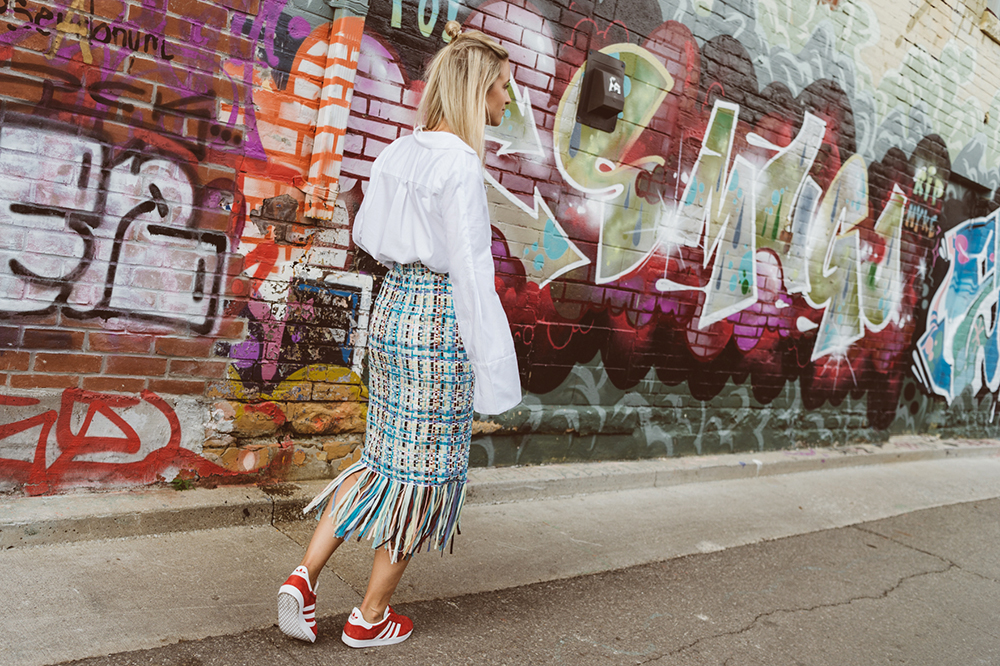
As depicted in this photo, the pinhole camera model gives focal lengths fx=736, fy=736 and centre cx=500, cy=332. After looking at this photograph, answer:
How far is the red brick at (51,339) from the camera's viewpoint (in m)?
3.02

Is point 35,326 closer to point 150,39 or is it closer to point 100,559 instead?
point 100,559

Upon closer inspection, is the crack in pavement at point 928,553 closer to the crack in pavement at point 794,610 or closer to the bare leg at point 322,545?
the crack in pavement at point 794,610

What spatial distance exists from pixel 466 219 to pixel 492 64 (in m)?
0.56

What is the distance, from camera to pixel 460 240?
225 cm

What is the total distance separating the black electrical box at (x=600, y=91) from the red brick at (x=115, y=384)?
303 cm

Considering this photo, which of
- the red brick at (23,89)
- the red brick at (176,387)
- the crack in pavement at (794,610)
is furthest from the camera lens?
the red brick at (176,387)

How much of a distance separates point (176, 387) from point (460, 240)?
1851 millimetres

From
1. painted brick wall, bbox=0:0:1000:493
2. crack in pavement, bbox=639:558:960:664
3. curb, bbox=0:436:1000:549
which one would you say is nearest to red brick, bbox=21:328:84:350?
painted brick wall, bbox=0:0:1000:493

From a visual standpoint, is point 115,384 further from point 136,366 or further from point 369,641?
point 369,641

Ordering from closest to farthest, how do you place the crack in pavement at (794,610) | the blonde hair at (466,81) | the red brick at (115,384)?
the blonde hair at (466,81) → the crack in pavement at (794,610) → the red brick at (115,384)

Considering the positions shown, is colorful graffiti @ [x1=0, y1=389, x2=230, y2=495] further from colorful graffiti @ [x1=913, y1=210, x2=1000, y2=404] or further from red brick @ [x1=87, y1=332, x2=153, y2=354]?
colorful graffiti @ [x1=913, y1=210, x2=1000, y2=404]

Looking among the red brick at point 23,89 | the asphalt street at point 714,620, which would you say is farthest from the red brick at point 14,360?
the asphalt street at point 714,620

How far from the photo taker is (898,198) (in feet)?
24.3

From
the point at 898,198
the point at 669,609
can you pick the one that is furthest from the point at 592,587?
the point at 898,198
